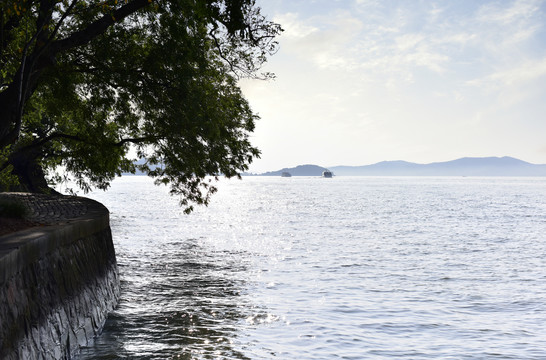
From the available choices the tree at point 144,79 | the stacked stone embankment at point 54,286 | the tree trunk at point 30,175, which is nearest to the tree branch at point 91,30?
the tree at point 144,79

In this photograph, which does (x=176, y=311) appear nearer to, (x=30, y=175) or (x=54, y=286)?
(x=54, y=286)

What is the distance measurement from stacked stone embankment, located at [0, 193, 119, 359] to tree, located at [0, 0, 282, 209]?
332 cm

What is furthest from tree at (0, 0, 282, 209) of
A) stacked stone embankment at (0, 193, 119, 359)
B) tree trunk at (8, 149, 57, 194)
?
tree trunk at (8, 149, 57, 194)

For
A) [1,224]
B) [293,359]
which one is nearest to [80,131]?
[1,224]

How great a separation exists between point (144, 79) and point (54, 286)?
30.6 feet

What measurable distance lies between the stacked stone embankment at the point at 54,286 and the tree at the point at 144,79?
10.9 feet

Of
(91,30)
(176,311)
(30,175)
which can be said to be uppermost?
(91,30)

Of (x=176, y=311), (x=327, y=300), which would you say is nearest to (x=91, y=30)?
(x=176, y=311)

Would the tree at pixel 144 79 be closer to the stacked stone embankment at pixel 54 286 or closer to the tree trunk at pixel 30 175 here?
the stacked stone embankment at pixel 54 286

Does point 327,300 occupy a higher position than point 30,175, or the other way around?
point 30,175

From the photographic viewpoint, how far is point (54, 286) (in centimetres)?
862

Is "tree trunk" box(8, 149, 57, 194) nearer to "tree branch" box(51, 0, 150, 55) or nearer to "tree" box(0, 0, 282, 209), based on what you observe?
"tree" box(0, 0, 282, 209)

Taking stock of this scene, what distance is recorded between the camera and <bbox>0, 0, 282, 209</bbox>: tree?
13509 mm

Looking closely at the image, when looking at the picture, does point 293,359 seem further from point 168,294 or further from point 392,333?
point 168,294
